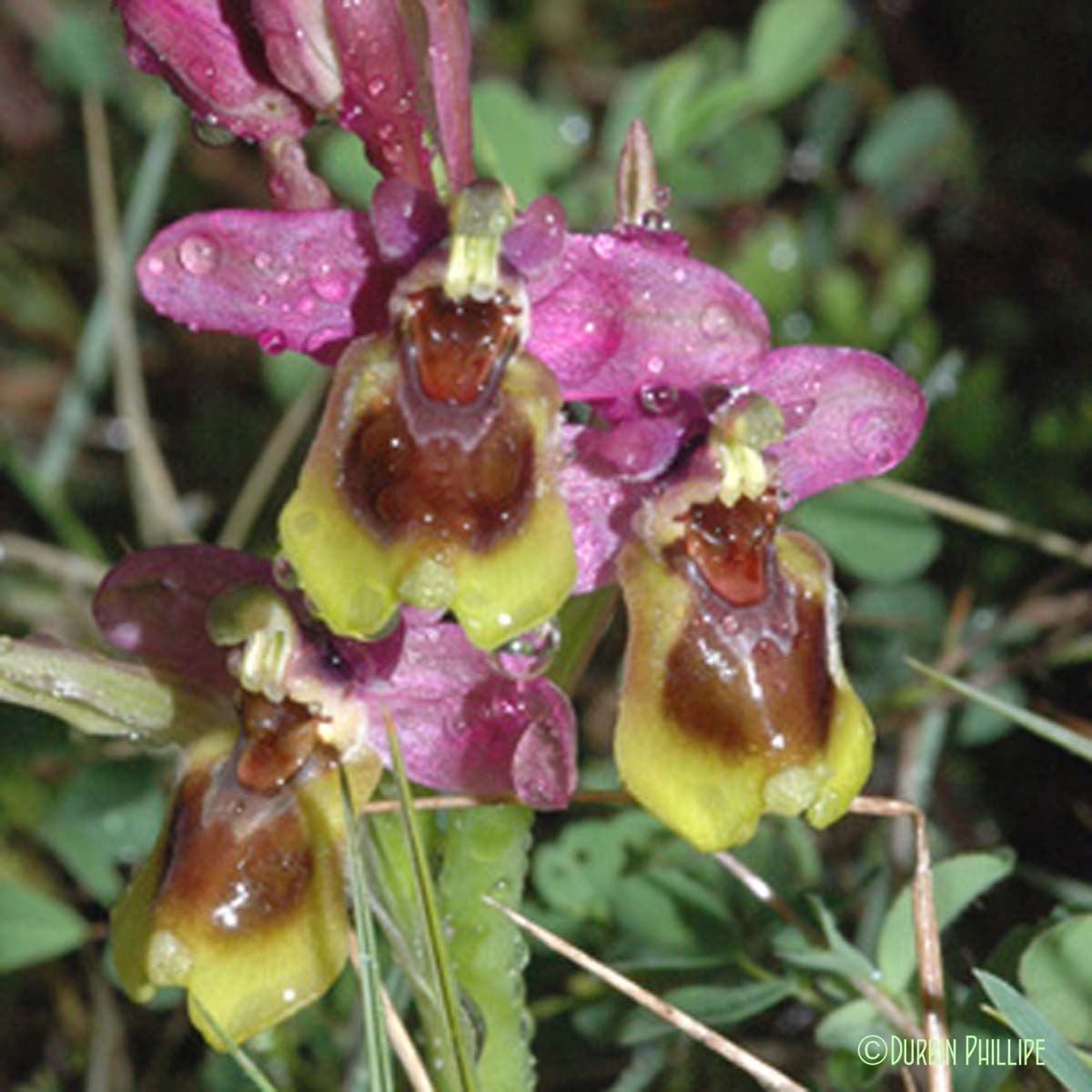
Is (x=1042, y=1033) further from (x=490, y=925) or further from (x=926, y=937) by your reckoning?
(x=490, y=925)

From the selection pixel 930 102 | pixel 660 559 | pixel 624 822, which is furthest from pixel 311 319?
pixel 930 102

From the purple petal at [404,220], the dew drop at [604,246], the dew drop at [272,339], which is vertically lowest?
the dew drop at [272,339]

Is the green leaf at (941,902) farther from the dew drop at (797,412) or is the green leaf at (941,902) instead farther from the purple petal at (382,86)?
the purple petal at (382,86)

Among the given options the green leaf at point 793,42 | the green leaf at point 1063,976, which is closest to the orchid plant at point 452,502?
the green leaf at point 1063,976

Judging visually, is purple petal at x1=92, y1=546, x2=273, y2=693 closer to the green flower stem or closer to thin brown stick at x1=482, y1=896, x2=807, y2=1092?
the green flower stem

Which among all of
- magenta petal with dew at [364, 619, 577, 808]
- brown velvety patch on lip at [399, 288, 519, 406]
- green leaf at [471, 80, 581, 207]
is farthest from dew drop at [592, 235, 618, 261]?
green leaf at [471, 80, 581, 207]

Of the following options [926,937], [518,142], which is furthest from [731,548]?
[518,142]
